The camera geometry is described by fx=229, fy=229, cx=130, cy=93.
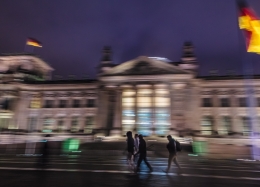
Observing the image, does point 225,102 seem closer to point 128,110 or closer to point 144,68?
point 144,68

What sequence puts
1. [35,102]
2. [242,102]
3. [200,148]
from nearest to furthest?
[200,148]
[242,102]
[35,102]

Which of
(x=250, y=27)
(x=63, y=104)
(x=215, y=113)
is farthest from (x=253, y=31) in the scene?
(x=63, y=104)

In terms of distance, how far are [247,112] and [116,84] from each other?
29.1 meters

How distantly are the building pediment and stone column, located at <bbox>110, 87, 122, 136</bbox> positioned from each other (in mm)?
4497

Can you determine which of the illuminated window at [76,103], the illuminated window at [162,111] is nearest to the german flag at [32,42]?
the illuminated window at [76,103]

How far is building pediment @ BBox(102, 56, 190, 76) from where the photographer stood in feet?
165

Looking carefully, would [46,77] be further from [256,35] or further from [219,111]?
[256,35]

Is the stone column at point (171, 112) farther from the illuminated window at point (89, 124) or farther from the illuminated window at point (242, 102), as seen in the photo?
the illuminated window at point (89, 124)

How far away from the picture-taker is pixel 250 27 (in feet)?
80.6

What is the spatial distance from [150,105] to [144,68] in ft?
27.6

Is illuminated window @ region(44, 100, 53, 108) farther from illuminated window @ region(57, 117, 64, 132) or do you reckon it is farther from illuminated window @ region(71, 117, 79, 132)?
illuminated window @ region(71, 117, 79, 132)

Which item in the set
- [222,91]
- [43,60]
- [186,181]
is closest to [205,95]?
[222,91]

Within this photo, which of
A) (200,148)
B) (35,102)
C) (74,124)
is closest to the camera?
(200,148)

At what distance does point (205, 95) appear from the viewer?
52125 millimetres
